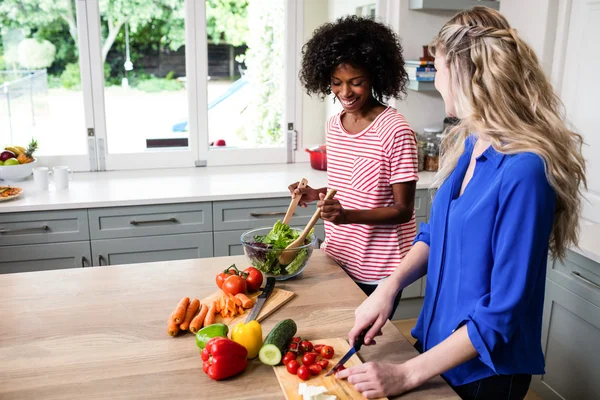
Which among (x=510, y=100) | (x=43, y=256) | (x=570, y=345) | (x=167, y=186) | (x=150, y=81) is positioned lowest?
(x=570, y=345)

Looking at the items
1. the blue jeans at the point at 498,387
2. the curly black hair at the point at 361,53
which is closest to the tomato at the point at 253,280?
the blue jeans at the point at 498,387

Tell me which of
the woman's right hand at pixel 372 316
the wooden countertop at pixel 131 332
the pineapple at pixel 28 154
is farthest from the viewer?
the pineapple at pixel 28 154

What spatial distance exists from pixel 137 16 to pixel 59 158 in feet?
3.12

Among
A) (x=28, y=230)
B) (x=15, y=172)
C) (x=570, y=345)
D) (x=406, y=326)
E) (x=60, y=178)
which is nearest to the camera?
(x=570, y=345)

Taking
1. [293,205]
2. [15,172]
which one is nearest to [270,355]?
[293,205]

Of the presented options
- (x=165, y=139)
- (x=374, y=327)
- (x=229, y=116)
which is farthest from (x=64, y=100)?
(x=374, y=327)

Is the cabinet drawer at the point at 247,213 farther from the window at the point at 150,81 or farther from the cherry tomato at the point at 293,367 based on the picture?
the cherry tomato at the point at 293,367

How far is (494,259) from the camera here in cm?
115

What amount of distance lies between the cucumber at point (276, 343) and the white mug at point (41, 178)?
215cm

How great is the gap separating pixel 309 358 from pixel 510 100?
2.20 feet

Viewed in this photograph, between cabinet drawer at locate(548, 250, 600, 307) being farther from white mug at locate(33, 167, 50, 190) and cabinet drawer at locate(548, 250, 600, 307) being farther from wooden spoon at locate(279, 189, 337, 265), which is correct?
white mug at locate(33, 167, 50, 190)

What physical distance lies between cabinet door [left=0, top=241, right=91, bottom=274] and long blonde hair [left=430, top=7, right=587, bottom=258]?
7.37 feet

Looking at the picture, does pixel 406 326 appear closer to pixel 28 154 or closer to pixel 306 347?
pixel 306 347

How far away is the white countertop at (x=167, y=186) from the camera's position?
9.30 ft
